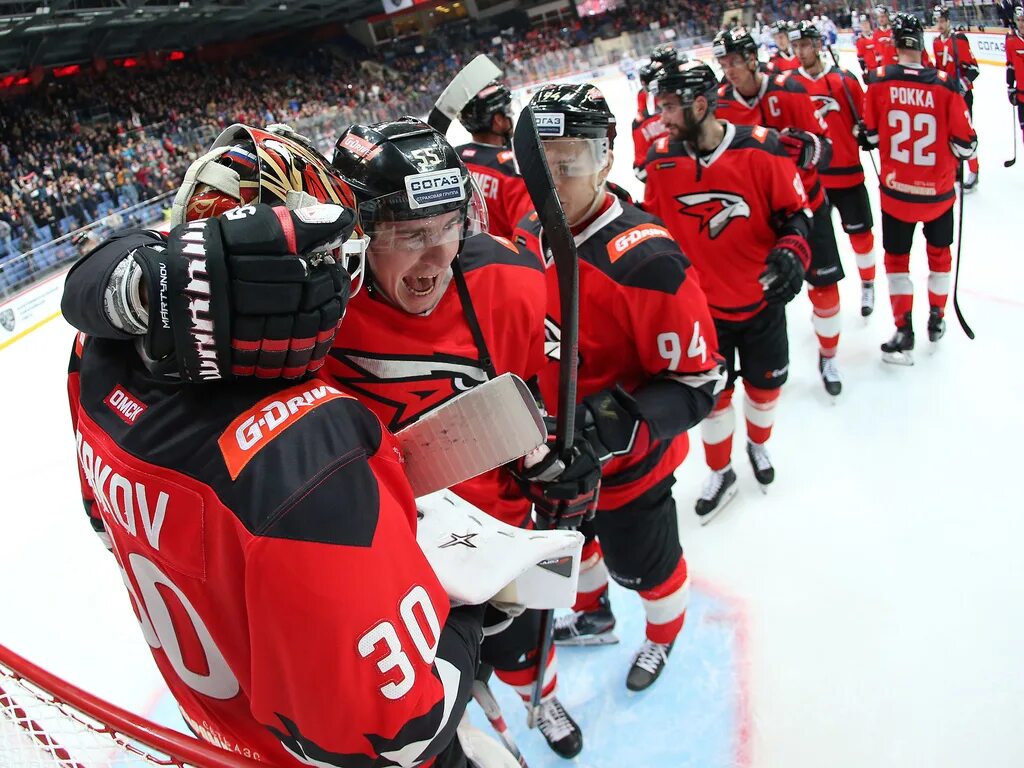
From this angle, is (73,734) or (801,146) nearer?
(73,734)

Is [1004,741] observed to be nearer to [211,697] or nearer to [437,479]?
[437,479]

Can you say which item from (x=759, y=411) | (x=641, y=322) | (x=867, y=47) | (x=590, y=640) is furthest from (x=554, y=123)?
(x=867, y=47)

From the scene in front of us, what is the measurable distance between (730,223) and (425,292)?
6.00 ft

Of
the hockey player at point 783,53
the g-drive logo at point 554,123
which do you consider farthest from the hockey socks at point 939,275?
the g-drive logo at point 554,123

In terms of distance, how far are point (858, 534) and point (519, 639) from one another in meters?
1.54

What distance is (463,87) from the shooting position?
297 centimetres

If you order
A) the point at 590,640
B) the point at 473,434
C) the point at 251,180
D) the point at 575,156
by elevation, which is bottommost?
the point at 590,640

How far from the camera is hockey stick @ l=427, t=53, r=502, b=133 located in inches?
114

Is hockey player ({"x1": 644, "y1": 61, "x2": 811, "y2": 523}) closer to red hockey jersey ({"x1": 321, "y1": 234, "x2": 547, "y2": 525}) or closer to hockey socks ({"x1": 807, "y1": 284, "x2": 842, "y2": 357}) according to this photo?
hockey socks ({"x1": 807, "y1": 284, "x2": 842, "y2": 357})

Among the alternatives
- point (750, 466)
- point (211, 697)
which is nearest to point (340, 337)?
point (211, 697)

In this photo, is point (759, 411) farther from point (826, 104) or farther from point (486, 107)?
point (826, 104)

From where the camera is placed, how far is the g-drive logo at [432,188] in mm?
1201

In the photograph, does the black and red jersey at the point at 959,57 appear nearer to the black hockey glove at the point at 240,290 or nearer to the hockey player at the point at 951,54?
the hockey player at the point at 951,54

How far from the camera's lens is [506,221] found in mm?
3191
